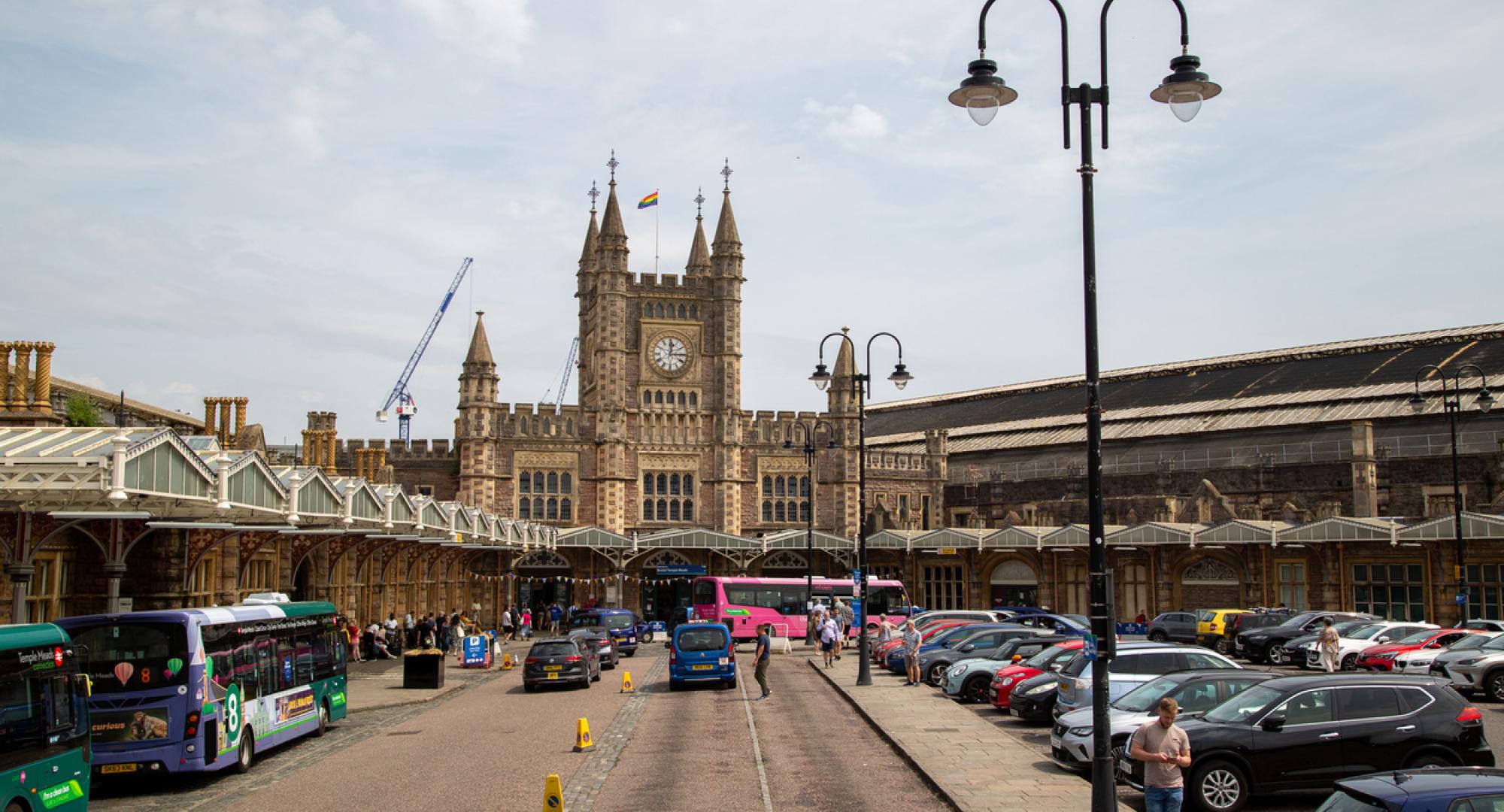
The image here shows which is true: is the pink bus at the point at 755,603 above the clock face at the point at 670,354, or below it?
below

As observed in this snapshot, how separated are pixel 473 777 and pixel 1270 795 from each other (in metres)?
10.5

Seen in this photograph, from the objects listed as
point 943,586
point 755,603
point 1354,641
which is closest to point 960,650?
point 1354,641

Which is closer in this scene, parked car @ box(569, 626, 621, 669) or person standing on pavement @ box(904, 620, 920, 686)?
person standing on pavement @ box(904, 620, 920, 686)

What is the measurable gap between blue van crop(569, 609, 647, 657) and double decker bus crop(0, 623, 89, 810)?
3253 centimetres

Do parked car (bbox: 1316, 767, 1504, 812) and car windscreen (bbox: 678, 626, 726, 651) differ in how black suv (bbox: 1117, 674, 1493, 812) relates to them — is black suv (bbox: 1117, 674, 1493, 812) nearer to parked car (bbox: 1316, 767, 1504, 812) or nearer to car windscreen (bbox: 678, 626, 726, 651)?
parked car (bbox: 1316, 767, 1504, 812)

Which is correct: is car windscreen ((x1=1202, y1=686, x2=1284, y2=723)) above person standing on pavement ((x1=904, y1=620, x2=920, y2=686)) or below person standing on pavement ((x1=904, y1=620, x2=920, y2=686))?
above

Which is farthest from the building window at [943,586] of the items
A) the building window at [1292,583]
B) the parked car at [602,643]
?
the parked car at [602,643]

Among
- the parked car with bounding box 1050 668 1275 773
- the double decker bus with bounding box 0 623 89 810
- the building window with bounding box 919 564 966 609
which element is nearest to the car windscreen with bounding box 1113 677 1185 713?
the parked car with bounding box 1050 668 1275 773

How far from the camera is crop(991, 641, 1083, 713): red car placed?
25.9 m

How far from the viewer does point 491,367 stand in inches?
2803

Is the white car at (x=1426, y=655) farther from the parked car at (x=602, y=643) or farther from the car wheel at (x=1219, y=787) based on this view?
the parked car at (x=602, y=643)

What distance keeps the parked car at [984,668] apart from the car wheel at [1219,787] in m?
12.4

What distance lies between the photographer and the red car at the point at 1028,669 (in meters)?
25.9

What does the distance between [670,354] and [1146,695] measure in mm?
58837
